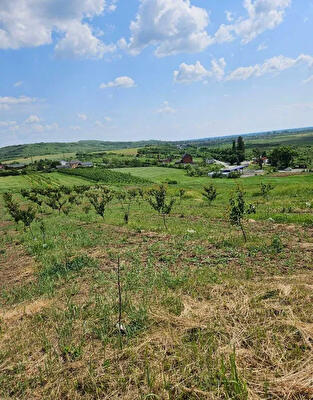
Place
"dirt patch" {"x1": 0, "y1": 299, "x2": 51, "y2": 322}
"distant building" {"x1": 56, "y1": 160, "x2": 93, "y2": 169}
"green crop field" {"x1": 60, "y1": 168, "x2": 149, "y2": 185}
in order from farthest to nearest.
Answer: "distant building" {"x1": 56, "y1": 160, "x2": 93, "y2": 169}, "green crop field" {"x1": 60, "y1": 168, "x2": 149, "y2": 185}, "dirt patch" {"x1": 0, "y1": 299, "x2": 51, "y2": 322}

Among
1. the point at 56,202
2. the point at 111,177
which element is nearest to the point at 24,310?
the point at 56,202

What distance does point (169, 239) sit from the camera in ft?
49.9

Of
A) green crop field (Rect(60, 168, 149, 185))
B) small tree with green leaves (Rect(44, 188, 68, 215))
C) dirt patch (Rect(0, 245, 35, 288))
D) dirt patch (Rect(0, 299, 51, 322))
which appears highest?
dirt patch (Rect(0, 299, 51, 322))

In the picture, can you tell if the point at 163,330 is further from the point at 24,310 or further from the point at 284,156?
the point at 284,156

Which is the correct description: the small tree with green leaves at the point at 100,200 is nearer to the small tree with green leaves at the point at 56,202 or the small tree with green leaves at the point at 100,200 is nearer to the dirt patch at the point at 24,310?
the small tree with green leaves at the point at 56,202

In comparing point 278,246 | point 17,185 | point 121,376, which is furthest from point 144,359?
point 17,185

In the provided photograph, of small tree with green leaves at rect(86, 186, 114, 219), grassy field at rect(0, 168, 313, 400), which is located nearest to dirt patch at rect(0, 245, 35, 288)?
grassy field at rect(0, 168, 313, 400)

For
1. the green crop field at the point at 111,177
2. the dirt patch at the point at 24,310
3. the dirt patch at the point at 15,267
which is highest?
the dirt patch at the point at 24,310

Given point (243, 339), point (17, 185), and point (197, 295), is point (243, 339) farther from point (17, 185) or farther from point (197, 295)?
point (17, 185)

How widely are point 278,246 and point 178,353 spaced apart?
8.79 m

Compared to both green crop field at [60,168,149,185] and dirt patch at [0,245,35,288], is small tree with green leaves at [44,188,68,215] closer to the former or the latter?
dirt patch at [0,245,35,288]

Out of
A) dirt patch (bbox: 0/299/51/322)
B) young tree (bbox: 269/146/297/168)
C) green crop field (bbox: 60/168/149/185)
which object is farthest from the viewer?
young tree (bbox: 269/146/297/168)

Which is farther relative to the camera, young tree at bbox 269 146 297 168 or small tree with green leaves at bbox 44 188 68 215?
young tree at bbox 269 146 297 168

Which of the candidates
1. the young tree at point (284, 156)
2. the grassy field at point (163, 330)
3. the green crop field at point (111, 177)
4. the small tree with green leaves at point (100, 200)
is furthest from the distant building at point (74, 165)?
the grassy field at point (163, 330)
